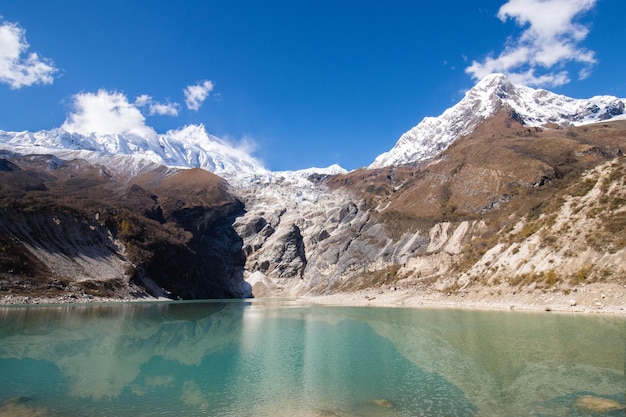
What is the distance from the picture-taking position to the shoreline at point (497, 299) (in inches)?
1994

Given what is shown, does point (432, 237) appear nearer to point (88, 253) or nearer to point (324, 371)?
point (88, 253)

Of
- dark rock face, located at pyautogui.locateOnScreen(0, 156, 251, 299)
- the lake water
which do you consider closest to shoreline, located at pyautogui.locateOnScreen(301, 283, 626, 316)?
the lake water

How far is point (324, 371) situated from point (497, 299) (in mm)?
54231

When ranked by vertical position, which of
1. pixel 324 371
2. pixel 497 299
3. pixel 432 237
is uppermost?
pixel 432 237

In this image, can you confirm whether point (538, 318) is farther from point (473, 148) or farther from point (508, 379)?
point (473, 148)

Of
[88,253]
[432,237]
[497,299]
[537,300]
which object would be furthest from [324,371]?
[432,237]

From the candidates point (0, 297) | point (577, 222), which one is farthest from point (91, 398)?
point (0, 297)

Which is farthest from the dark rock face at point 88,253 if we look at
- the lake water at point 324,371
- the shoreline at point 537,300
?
the shoreline at point 537,300

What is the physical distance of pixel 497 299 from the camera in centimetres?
7206

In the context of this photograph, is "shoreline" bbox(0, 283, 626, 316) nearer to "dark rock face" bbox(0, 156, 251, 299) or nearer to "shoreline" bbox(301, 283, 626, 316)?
"shoreline" bbox(301, 283, 626, 316)

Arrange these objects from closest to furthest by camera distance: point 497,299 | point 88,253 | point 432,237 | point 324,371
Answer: point 324,371 → point 497,299 → point 88,253 → point 432,237

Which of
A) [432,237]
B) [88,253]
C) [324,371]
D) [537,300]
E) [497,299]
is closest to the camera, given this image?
[324,371]

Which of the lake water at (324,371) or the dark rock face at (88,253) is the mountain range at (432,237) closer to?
the dark rock face at (88,253)

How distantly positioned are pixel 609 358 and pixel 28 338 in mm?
48614
